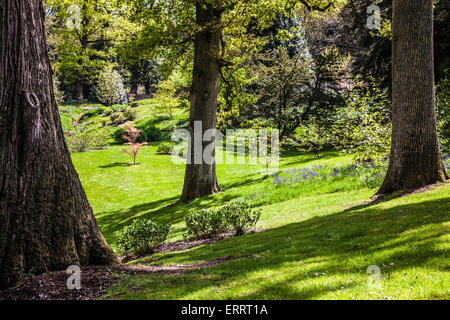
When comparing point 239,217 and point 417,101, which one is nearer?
point 417,101

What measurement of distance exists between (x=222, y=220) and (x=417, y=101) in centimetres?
552

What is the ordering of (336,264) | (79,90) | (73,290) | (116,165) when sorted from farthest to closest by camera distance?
(79,90) < (116,165) < (336,264) < (73,290)

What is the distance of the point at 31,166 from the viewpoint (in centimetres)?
404

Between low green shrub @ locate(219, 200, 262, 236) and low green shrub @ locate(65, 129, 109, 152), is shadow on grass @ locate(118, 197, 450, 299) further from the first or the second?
low green shrub @ locate(65, 129, 109, 152)

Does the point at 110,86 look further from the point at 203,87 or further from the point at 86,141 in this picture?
the point at 203,87

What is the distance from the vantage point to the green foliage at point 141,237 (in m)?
7.20

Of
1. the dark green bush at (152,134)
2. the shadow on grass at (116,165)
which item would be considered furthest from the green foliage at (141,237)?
the dark green bush at (152,134)

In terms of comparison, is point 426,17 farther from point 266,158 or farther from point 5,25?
point 266,158

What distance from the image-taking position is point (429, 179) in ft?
24.6

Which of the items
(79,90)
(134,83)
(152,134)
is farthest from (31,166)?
(134,83)

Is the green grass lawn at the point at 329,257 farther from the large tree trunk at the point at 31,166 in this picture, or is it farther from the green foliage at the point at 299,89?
the green foliage at the point at 299,89

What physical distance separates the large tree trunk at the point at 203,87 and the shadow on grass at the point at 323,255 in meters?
6.79
